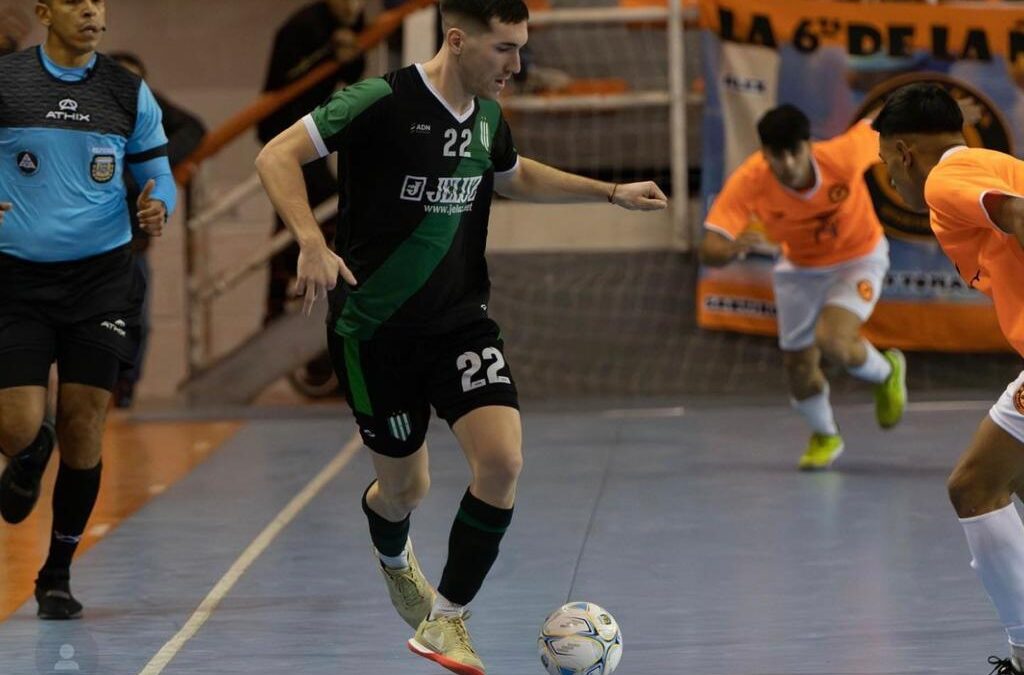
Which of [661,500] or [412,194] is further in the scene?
[661,500]

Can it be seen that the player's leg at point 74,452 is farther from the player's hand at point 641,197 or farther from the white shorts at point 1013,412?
the white shorts at point 1013,412

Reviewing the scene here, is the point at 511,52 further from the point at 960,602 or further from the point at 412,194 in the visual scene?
the point at 960,602

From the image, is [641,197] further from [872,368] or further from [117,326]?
[872,368]

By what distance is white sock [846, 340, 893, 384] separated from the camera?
9.95 meters

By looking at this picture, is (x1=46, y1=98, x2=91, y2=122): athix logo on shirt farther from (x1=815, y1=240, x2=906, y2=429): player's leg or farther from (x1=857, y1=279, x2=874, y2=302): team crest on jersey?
(x1=857, y1=279, x2=874, y2=302): team crest on jersey

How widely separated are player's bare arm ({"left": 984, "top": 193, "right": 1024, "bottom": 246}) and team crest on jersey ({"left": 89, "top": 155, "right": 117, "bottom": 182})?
10.6 feet

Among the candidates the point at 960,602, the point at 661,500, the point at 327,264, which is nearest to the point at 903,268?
the point at 661,500

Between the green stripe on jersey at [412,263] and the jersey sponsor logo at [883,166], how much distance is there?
6.87m

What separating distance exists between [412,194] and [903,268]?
7.39 m

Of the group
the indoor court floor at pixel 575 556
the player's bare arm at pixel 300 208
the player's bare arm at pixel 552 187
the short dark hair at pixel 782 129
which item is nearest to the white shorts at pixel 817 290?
the indoor court floor at pixel 575 556

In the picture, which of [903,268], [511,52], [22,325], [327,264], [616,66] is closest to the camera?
[327,264]

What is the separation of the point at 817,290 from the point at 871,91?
287cm

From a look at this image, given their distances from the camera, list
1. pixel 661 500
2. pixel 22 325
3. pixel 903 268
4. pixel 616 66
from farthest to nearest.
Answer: pixel 616 66 < pixel 903 268 < pixel 661 500 < pixel 22 325

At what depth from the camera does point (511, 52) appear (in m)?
5.61
